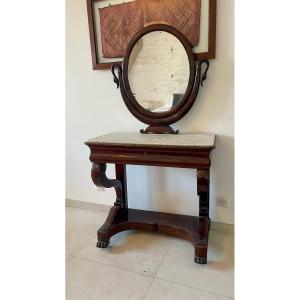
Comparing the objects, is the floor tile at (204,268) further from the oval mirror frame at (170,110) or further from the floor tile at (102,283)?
the oval mirror frame at (170,110)

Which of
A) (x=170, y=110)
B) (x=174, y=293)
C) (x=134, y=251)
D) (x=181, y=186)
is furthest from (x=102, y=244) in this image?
(x=170, y=110)

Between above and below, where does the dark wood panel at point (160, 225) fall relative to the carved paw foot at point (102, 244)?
above

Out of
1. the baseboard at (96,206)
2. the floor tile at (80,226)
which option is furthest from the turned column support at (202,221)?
the floor tile at (80,226)

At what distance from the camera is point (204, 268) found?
1.32 meters

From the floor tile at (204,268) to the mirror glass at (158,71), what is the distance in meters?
0.95

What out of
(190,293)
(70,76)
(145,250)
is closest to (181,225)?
(145,250)

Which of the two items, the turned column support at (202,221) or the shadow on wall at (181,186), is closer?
the turned column support at (202,221)

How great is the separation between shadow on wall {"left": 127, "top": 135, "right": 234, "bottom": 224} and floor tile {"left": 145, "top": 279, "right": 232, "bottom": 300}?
635 mm

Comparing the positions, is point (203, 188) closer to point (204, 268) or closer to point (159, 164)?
point (159, 164)

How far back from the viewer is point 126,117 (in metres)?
1.83

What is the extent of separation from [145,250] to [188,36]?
1.42 metres

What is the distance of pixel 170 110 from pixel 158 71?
286 millimetres

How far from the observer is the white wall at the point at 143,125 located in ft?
5.09
